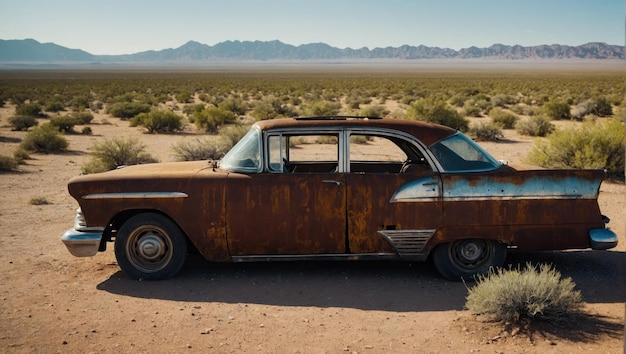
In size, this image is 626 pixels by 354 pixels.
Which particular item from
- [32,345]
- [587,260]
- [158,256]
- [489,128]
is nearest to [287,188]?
[158,256]

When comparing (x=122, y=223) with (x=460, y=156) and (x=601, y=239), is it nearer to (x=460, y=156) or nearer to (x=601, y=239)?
(x=460, y=156)

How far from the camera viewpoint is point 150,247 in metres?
6.30

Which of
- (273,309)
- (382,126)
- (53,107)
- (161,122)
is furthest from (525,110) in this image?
(273,309)

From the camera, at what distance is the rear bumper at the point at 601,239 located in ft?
19.8

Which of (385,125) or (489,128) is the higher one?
(385,125)

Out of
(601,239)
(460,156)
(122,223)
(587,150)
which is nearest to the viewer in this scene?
(601,239)

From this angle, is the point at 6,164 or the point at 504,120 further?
the point at 504,120

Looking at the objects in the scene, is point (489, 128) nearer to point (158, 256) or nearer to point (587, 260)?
point (587, 260)

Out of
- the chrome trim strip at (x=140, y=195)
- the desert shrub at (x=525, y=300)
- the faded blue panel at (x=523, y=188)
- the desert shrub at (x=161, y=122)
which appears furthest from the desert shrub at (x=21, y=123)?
the desert shrub at (x=525, y=300)

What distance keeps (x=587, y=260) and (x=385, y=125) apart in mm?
2940

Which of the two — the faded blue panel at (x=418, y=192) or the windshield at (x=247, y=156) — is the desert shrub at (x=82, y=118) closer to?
the windshield at (x=247, y=156)

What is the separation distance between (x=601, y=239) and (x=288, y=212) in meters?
3.05

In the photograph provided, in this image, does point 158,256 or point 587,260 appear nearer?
point 158,256

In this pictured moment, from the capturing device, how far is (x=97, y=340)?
498 centimetres
